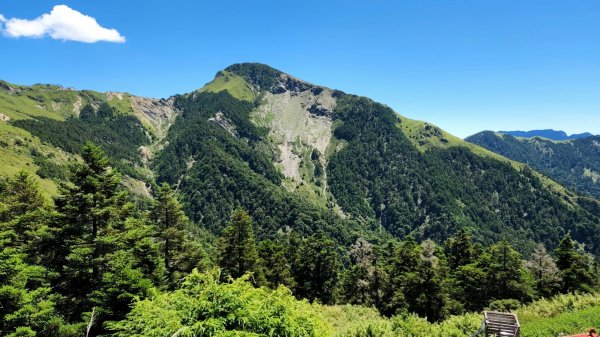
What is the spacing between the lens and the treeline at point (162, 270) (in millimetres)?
14197

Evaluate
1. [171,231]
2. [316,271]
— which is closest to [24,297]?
[171,231]

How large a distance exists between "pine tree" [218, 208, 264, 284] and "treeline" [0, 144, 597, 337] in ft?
→ 0.51

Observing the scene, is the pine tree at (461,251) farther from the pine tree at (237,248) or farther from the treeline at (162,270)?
the pine tree at (237,248)

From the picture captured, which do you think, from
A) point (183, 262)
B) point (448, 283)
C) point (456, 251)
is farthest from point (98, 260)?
point (456, 251)

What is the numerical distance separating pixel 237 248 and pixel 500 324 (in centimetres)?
4371

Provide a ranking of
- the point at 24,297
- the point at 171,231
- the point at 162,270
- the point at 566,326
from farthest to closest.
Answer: the point at 171,231 → the point at 162,270 → the point at 24,297 → the point at 566,326

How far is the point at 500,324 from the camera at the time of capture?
417 inches

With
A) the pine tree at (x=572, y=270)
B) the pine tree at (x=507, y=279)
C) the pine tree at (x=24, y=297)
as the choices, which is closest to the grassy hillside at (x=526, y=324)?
the pine tree at (x=24, y=297)

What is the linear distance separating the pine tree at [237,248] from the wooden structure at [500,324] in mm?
42848

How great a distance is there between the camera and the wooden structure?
33.7 feet

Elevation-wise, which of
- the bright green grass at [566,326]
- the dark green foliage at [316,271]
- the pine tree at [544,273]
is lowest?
the dark green foliage at [316,271]

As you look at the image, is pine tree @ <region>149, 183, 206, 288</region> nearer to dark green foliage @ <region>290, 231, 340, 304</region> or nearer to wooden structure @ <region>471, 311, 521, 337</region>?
dark green foliage @ <region>290, 231, 340, 304</region>

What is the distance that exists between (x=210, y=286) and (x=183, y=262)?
110ft

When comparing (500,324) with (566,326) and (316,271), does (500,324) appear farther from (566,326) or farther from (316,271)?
(316,271)
